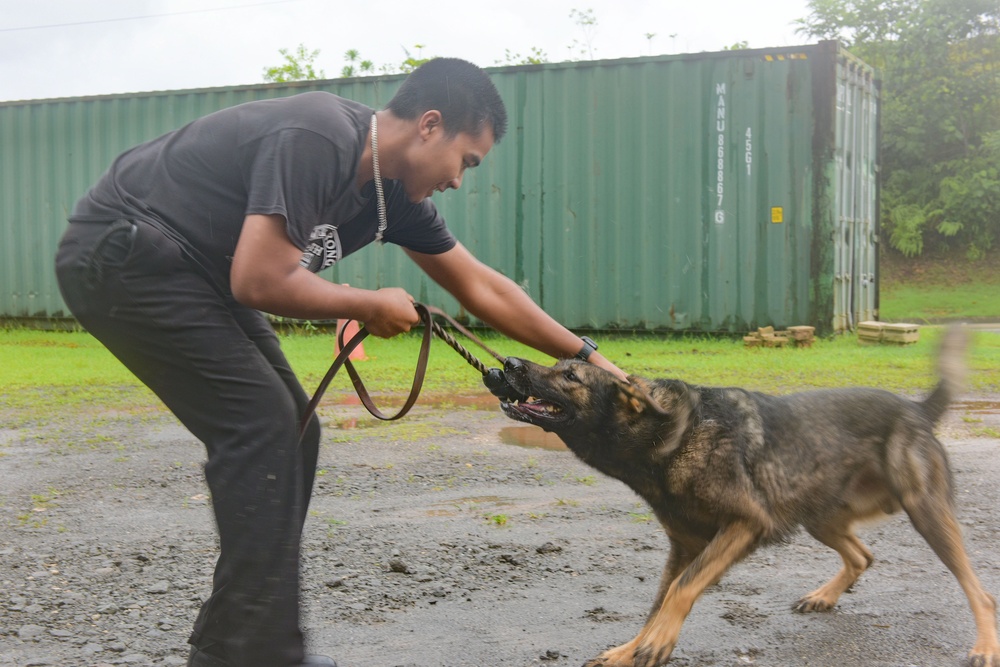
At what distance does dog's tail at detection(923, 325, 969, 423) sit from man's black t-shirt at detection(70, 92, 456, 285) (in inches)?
91.9

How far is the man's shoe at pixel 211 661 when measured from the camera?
277cm

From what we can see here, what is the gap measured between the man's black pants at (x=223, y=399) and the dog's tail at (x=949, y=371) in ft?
8.06

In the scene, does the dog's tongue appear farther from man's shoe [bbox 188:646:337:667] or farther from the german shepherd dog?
man's shoe [bbox 188:646:337:667]

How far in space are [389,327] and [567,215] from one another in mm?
11102

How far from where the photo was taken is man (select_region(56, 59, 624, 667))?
2.58m

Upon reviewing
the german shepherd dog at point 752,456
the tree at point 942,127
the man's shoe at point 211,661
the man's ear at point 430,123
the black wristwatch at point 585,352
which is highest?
the tree at point 942,127

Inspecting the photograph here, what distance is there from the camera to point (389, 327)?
2770 millimetres

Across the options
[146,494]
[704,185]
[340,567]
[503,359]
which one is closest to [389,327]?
[503,359]

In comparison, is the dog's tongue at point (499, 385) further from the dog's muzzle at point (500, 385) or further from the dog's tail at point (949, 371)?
the dog's tail at point (949, 371)

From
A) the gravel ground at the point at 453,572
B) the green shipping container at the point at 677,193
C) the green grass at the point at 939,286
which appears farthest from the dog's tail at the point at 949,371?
the green grass at the point at 939,286

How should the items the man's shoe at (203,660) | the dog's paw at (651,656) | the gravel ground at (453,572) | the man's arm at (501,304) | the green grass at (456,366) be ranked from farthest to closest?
the green grass at (456,366) → the man's arm at (501,304) → the gravel ground at (453,572) → the dog's paw at (651,656) → the man's shoe at (203,660)

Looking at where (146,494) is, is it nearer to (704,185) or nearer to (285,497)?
(285,497)

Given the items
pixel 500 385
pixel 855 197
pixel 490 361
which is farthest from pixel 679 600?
pixel 855 197

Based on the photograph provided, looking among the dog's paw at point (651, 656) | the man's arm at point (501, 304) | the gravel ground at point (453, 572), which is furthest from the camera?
the man's arm at point (501, 304)
